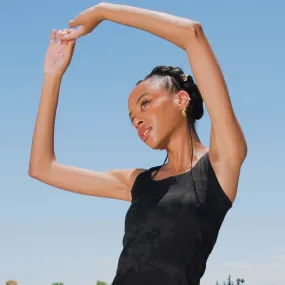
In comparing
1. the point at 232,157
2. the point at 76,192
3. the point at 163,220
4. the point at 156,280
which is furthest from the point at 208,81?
the point at 76,192

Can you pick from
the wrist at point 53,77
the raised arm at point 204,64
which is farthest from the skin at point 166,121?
the wrist at point 53,77

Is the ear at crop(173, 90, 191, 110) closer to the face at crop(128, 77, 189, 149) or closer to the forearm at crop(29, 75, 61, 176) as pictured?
the face at crop(128, 77, 189, 149)

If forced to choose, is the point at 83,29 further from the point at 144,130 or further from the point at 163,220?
the point at 163,220

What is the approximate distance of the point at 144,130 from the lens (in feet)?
13.7

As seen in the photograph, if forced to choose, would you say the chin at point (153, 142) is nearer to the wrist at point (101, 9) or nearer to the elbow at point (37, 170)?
the wrist at point (101, 9)

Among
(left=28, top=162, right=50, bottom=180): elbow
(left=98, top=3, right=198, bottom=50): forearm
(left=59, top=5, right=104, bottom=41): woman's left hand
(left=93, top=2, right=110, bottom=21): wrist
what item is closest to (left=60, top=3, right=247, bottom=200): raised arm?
(left=98, top=3, right=198, bottom=50): forearm

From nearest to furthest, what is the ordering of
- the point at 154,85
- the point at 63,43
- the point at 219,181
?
the point at 219,181 → the point at 154,85 → the point at 63,43

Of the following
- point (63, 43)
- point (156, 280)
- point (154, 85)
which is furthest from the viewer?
point (63, 43)

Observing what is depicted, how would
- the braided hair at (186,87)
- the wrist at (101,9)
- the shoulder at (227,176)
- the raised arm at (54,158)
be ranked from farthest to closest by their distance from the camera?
the raised arm at (54,158) < the braided hair at (186,87) < the wrist at (101,9) < the shoulder at (227,176)

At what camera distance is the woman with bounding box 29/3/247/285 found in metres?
3.76

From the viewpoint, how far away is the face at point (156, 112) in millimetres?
4145

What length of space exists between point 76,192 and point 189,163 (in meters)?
1.01

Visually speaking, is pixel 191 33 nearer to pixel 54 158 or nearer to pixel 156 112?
pixel 156 112

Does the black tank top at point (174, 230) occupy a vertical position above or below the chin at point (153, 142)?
below
